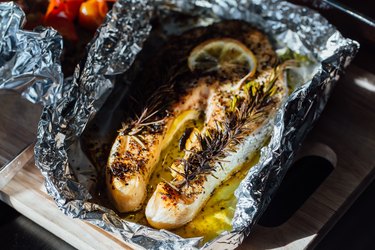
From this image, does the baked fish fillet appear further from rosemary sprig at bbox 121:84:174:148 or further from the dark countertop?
the dark countertop

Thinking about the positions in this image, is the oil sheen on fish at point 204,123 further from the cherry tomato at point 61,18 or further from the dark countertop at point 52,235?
the cherry tomato at point 61,18

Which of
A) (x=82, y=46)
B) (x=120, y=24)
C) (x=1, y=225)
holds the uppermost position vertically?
(x=120, y=24)

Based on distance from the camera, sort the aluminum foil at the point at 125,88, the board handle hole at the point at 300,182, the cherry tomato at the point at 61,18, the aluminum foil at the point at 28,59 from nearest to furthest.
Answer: the aluminum foil at the point at 125,88 < the board handle hole at the point at 300,182 < the aluminum foil at the point at 28,59 < the cherry tomato at the point at 61,18

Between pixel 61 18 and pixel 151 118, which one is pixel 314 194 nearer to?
pixel 151 118

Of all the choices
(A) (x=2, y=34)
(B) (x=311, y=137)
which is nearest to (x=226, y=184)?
(B) (x=311, y=137)

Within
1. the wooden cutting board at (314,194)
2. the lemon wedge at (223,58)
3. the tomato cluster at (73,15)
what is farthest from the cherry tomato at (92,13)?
the wooden cutting board at (314,194)

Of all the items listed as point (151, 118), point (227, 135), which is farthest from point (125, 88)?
point (227, 135)

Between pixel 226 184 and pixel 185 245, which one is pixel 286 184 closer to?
pixel 226 184
